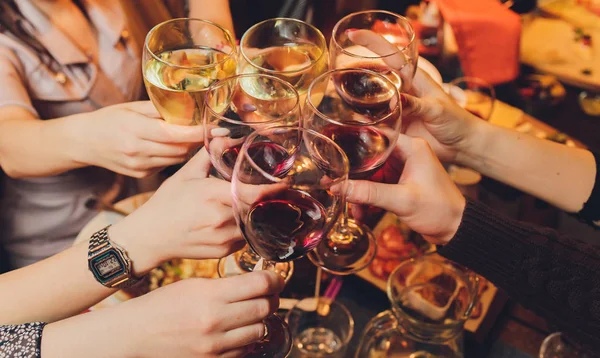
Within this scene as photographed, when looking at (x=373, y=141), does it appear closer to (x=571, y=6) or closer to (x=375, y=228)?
(x=375, y=228)

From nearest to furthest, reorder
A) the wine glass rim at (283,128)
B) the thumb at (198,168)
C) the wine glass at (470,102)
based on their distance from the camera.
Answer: the wine glass rim at (283,128) < the thumb at (198,168) < the wine glass at (470,102)

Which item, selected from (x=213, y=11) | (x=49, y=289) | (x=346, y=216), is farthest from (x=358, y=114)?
(x=213, y=11)

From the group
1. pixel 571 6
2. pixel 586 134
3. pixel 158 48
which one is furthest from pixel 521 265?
pixel 571 6

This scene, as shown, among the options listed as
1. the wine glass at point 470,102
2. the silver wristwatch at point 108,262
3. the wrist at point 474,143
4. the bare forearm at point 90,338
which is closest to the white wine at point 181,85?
the silver wristwatch at point 108,262

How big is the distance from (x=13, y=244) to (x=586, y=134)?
6.82 ft

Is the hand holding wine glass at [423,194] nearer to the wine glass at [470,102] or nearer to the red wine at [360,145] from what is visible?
the red wine at [360,145]

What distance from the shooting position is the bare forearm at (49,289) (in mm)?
1043

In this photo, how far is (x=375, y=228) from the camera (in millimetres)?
1399

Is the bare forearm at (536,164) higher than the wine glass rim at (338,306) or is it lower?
higher

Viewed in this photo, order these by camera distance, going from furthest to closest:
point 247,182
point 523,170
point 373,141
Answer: point 523,170 < point 373,141 < point 247,182

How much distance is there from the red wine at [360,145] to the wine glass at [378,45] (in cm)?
18

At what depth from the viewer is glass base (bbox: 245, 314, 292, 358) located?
1.01 m

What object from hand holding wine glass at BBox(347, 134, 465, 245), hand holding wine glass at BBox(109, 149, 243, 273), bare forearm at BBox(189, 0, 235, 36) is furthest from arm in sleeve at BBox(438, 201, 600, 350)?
bare forearm at BBox(189, 0, 235, 36)

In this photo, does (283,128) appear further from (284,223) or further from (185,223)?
(185,223)
